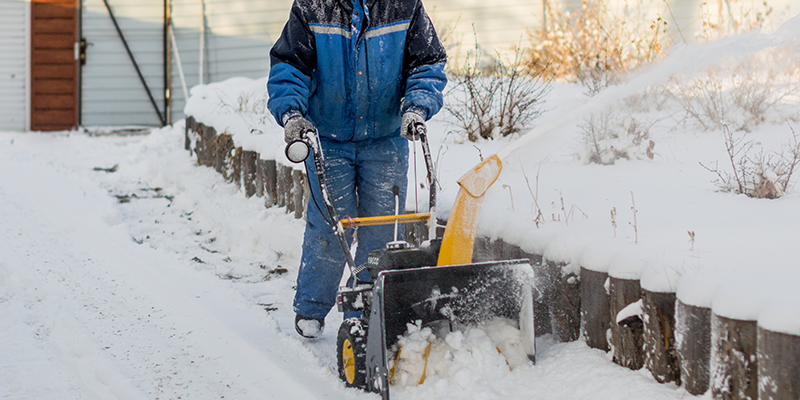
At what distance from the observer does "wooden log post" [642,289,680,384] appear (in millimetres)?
2191

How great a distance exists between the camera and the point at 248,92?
8.62 metres

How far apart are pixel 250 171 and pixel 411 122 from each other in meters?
3.47

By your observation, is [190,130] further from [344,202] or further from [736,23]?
[736,23]

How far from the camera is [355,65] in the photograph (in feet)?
9.34

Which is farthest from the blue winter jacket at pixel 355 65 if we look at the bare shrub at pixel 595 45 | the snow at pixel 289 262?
the bare shrub at pixel 595 45

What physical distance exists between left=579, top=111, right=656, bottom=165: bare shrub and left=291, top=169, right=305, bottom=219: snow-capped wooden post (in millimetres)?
2088

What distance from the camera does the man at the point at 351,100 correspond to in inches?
110

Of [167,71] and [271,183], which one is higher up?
[167,71]

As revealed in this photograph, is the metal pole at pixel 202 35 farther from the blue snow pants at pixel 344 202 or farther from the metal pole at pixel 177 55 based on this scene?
the blue snow pants at pixel 344 202

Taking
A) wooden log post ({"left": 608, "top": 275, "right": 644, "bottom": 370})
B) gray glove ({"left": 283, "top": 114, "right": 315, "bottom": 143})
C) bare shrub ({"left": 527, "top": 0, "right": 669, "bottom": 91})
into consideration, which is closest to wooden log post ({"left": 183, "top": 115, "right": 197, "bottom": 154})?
bare shrub ({"left": 527, "top": 0, "right": 669, "bottom": 91})

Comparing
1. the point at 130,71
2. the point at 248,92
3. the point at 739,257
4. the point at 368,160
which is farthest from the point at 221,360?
the point at 130,71

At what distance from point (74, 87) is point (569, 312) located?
38.1 ft

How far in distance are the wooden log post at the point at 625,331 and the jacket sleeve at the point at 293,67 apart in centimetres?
150

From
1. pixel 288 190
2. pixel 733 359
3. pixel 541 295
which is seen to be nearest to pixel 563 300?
pixel 541 295
